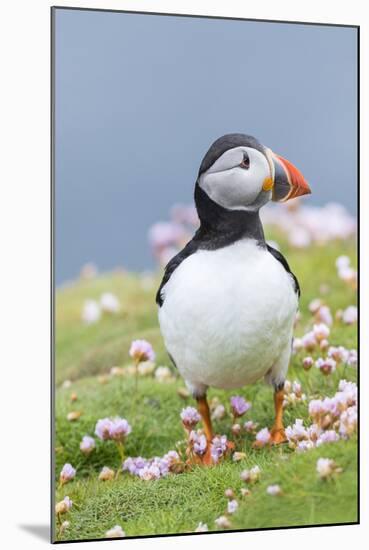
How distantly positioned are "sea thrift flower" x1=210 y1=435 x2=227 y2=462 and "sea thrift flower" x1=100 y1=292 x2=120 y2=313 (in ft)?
6.63

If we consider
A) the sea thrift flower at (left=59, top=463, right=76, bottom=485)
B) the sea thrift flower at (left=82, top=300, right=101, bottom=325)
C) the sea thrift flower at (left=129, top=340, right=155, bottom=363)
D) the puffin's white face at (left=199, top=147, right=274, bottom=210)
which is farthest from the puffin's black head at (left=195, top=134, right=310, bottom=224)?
the sea thrift flower at (left=82, top=300, right=101, bottom=325)

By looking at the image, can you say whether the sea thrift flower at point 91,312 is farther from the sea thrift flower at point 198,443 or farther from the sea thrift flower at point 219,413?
the sea thrift flower at point 198,443

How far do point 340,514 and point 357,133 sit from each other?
5.16 feet

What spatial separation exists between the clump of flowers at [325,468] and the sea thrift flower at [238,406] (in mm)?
535

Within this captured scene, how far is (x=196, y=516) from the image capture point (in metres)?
4.39

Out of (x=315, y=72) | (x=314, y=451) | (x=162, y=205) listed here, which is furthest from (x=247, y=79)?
(x=314, y=451)

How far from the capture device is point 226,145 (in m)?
4.26

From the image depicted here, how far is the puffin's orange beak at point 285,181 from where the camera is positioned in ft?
14.1

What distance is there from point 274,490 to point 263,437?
36 cm

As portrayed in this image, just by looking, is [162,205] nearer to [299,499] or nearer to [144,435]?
[144,435]

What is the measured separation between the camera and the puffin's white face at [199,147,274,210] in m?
4.25

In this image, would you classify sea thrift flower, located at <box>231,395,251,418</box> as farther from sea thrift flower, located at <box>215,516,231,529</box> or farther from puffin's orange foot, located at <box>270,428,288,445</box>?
sea thrift flower, located at <box>215,516,231,529</box>

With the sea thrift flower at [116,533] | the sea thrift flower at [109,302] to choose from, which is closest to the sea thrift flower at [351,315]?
the sea thrift flower at [116,533]

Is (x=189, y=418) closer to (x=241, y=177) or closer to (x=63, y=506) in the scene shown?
(x=63, y=506)
